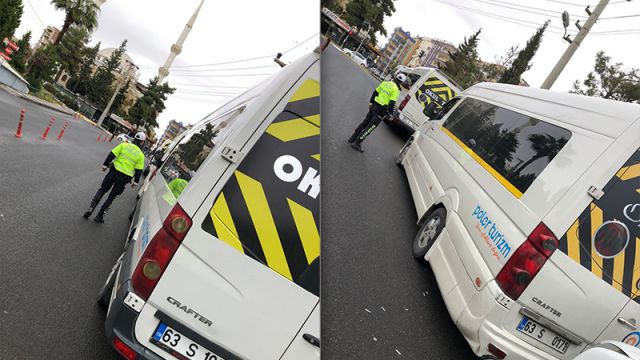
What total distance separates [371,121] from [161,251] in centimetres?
737

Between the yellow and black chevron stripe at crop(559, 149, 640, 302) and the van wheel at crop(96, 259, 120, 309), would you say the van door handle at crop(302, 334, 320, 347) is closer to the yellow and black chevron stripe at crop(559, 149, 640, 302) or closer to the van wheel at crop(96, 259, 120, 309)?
the van wheel at crop(96, 259, 120, 309)

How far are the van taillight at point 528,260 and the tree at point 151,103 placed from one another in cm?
7935

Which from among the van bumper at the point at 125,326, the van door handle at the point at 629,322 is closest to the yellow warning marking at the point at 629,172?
the van door handle at the point at 629,322

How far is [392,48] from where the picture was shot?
193000 millimetres

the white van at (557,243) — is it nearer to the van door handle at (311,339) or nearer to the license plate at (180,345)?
the van door handle at (311,339)

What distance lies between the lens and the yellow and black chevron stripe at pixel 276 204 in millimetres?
2344

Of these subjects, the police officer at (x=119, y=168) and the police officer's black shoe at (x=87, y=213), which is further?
the police officer at (x=119, y=168)

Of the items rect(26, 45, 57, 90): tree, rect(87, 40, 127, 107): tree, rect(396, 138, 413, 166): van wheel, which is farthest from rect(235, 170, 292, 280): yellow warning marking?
rect(87, 40, 127, 107): tree

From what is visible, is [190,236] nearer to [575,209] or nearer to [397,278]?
[575,209]

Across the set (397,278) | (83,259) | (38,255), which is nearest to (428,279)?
(397,278)

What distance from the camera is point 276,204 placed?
239 centimetres

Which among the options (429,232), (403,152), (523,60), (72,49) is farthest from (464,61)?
(72,49)

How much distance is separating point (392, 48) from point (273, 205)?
20413 centimetres

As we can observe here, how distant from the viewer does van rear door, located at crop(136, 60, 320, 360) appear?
233 cm
